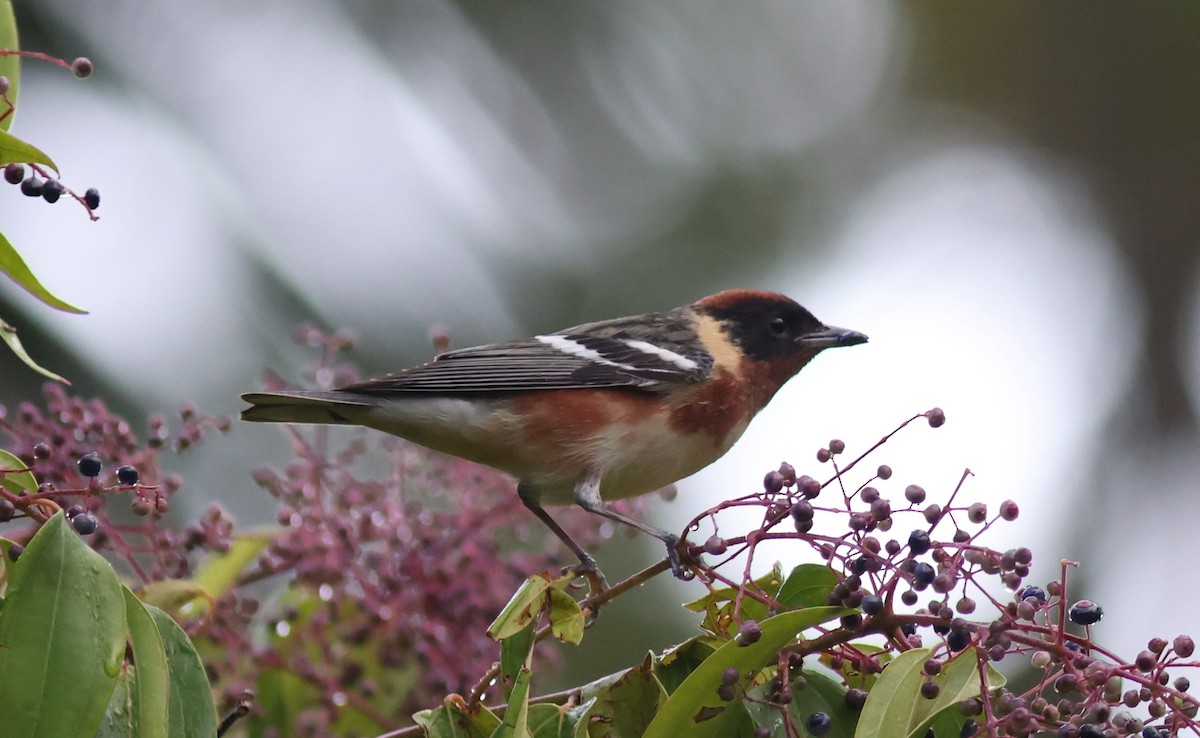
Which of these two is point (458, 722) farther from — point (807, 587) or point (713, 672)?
point (807, 587)

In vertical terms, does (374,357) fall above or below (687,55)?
below

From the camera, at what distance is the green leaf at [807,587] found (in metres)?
2.27

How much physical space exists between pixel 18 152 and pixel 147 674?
0.87m

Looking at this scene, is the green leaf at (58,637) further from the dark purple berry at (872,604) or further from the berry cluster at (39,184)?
the dark purple berry at (872,604)

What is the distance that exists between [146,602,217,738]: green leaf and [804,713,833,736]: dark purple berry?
1.03m

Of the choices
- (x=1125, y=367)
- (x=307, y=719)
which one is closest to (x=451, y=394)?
(x=307, y=719)

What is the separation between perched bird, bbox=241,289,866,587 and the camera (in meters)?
3.85

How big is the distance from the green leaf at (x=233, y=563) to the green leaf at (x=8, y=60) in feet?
4.95

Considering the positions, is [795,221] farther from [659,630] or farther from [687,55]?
[659,630]

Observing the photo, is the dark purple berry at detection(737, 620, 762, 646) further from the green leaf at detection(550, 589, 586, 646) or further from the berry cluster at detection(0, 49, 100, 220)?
the berry cluster at detection(0, 49, 100, 220)

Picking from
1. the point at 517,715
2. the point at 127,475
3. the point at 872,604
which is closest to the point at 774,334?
the point at 872,604

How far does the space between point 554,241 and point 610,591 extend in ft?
19.4

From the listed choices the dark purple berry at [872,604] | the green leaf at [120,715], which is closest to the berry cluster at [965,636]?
the dark purple berry at [872,604]

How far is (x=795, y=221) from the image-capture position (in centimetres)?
830
